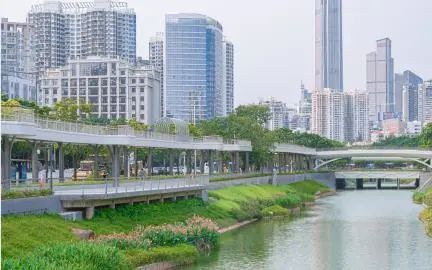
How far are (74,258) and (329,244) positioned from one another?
2034 cm

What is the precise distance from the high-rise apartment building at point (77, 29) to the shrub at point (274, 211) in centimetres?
10506

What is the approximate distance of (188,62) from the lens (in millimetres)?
178500

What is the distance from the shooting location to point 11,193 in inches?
1104

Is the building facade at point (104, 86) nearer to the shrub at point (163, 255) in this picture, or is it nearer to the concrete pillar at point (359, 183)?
the concrete pillar at point (359, 183)

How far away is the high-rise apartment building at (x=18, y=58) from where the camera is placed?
118 metres

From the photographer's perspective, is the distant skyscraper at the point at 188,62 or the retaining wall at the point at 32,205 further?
the distant skyscraper at the point at 188,62

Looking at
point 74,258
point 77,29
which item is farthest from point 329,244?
point 77,29

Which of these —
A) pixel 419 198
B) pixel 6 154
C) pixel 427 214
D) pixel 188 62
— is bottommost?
pixel 419 198

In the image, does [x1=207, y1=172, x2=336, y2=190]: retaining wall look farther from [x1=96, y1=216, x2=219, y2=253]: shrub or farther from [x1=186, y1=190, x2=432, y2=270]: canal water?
[x1=96, y1=216, x2=219, y2=253]: shrub

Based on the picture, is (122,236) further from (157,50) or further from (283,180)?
(157,50)

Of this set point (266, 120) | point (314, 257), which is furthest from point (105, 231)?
point (266, 120)

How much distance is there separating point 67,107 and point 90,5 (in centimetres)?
10196

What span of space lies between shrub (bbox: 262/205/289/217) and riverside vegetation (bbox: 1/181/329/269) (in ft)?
10.4

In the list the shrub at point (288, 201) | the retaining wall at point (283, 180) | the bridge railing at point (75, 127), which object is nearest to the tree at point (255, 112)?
the retaining wall at point (283, 180)
